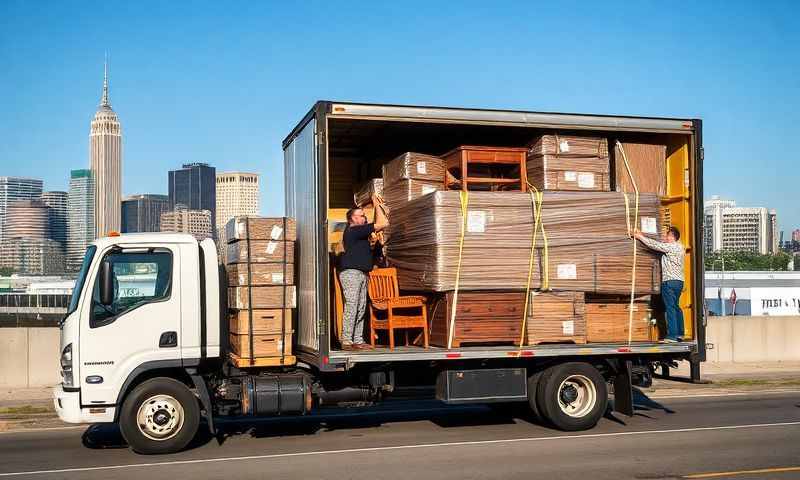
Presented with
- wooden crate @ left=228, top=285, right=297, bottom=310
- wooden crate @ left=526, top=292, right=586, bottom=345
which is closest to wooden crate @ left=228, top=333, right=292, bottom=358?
wooden crate @ left=228, top=285, right=297, bottom=310

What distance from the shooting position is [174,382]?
982 centimetres

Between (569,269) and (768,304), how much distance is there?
2373 inches

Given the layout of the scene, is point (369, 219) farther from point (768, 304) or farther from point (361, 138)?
point (768, 304)

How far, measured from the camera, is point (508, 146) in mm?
12586

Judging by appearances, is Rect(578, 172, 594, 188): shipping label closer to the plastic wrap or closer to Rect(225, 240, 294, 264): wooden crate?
the plastic wrap

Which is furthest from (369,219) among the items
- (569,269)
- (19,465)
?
(19,465)

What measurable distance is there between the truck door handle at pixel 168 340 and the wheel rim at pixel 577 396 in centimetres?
476

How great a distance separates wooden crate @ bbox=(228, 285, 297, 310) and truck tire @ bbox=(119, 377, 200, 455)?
1.17m

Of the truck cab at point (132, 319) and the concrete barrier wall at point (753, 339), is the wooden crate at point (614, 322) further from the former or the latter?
the concrete barrier wall at point (753, 339)

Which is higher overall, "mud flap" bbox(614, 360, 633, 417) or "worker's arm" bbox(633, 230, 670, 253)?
"worker's arm" bbox(633, 230, 670, 253)

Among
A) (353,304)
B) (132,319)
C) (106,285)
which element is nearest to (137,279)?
(132,319)

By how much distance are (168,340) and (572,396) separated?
5.06 meters

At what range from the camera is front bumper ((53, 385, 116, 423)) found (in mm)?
9461

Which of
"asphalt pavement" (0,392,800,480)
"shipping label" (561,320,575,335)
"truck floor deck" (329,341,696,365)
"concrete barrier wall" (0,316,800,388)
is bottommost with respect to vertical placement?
"asphalt pavement" (0,392,800,480)
